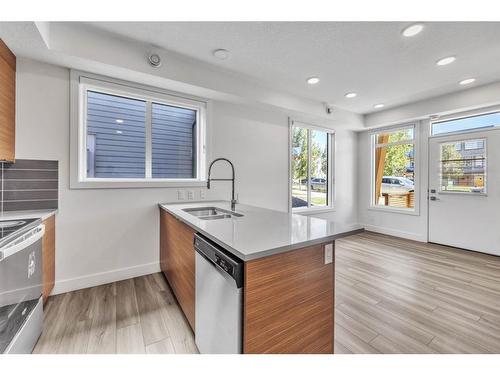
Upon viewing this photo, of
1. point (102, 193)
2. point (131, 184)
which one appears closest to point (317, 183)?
point (131, 184)

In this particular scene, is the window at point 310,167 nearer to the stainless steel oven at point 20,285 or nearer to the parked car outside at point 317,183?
the parked car outside at point 317,183

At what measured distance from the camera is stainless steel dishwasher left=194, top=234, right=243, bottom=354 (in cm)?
106

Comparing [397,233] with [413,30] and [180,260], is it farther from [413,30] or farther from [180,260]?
[180,260]

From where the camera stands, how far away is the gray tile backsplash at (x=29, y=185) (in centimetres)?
207

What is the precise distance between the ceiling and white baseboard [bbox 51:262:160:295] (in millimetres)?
2527

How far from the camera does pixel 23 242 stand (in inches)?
54.0

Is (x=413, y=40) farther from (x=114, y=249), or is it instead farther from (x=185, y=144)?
(x=114, y=249)

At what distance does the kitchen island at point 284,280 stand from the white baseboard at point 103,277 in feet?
4.90

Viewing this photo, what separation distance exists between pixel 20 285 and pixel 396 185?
226 inches

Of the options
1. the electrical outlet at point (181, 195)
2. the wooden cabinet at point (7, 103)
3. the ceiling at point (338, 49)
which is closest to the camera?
the wooden cabinet at point (7, 103)

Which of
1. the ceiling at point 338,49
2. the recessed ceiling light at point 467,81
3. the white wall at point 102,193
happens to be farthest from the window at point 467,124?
the white wall at point 102,193

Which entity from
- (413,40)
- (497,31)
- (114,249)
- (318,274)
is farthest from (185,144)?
(497,31)

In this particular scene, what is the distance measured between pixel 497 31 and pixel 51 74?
4.35 metres

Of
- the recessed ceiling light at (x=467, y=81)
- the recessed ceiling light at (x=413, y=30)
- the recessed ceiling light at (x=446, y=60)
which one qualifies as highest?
the recessed ceiling light at (x=467, y=81)
